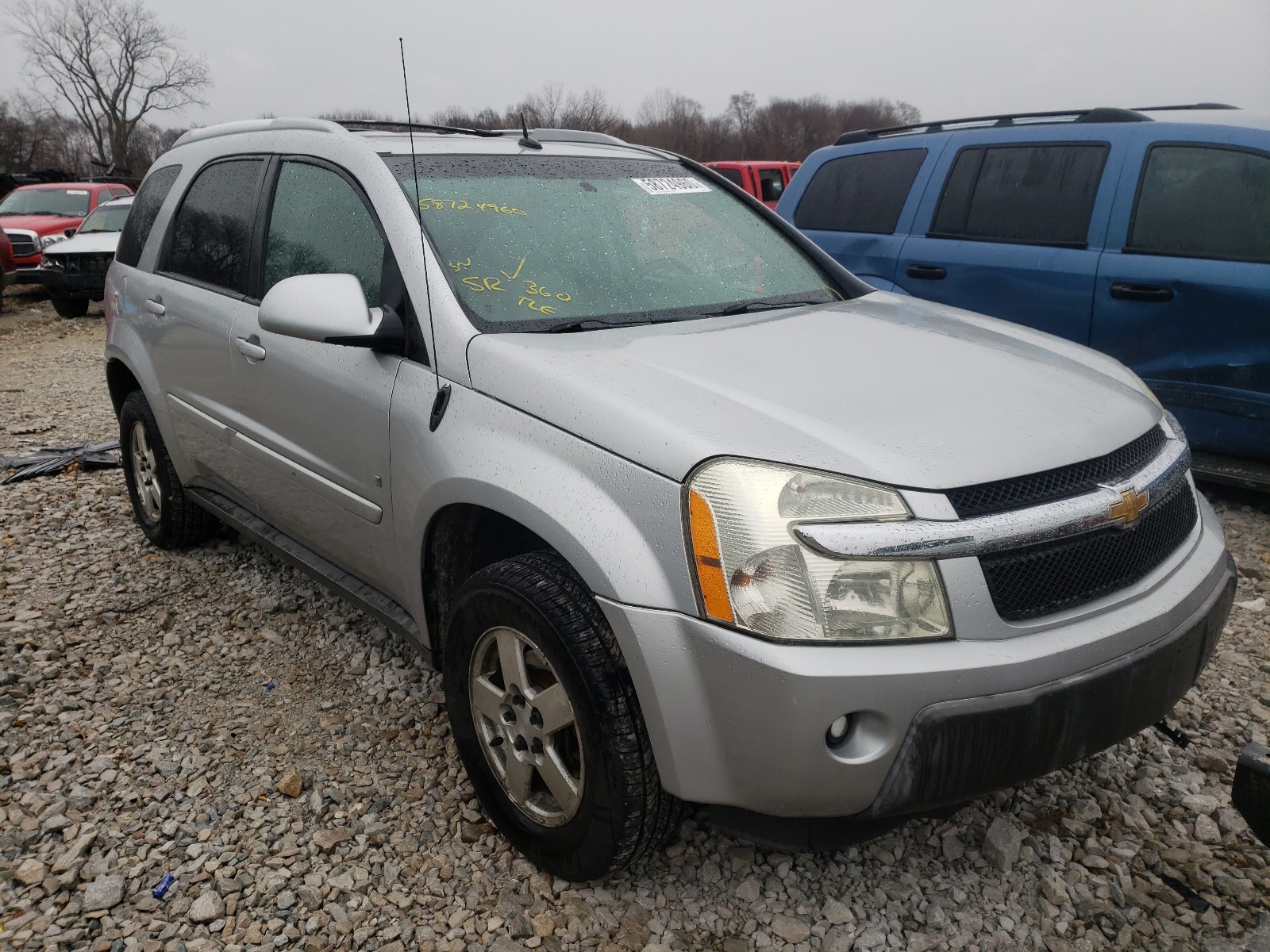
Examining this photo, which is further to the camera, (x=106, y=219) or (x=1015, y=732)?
(x=106, y=219)

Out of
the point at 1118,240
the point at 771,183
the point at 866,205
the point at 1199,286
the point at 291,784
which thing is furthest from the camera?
the point at 771,183

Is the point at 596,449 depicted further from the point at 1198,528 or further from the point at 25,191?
the point at 25,191

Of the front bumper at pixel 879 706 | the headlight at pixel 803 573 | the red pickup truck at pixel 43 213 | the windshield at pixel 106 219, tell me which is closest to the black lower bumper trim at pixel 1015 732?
the front bumper at pixel 879 706

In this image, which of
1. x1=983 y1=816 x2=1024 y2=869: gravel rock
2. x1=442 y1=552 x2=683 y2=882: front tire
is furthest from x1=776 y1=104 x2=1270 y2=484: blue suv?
x1=442 y1=552 x2=683 y2=882: front tire

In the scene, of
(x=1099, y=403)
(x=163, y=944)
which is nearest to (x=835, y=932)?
(x=1099, y=403)

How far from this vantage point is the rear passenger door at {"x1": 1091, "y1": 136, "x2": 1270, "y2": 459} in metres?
4.16

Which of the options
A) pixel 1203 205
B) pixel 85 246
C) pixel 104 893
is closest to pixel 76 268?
pixel 85 246

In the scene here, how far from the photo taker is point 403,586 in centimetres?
261

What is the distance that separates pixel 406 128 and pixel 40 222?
14448 mm

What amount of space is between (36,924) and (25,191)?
55.5ft

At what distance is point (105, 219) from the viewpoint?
13852 millimetres

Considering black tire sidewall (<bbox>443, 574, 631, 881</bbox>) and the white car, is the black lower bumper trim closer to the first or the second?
black tire sidewall (<bbox>443, 574, 631, 881</bbox>)

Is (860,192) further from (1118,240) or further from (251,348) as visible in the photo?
(251,348)

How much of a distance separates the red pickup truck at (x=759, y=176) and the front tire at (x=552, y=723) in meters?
12.0
